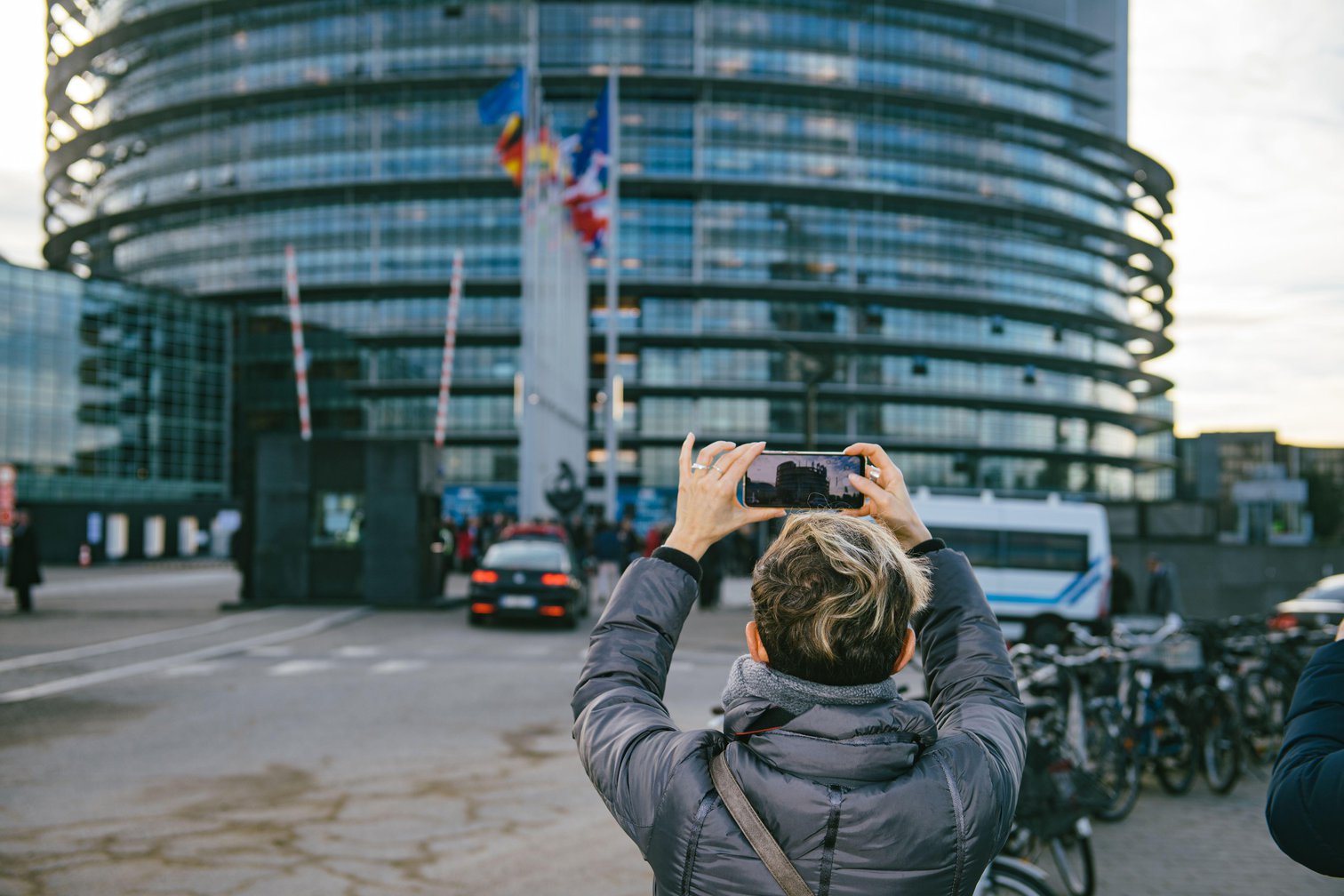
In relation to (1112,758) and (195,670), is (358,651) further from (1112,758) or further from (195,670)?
(1112,758)

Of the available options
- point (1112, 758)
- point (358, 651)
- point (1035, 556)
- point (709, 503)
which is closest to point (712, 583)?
point (1035, 556)

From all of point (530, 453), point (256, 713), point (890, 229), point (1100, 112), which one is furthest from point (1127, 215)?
point (256, 713)

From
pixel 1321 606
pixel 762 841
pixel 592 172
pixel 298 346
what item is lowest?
pixel 1321 606

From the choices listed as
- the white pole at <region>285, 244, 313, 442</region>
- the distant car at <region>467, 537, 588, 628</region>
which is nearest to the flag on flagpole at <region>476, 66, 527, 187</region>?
the white pole at <region>285, 244, 313, 442</region>

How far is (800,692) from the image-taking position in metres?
1.68

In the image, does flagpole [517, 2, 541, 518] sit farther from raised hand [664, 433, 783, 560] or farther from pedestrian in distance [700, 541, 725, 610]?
raised hand [664, 433, 783, 560]

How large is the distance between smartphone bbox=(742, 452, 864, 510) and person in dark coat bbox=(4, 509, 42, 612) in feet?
65.6

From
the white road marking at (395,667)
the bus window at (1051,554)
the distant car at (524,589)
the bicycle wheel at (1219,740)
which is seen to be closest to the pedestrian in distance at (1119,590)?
the bus window at (1051,554)

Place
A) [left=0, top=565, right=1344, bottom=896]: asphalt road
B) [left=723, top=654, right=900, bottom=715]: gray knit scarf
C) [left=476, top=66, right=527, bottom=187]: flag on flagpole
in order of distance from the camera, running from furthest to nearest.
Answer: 1. [left=476, top=66, right=527, bottom=187]: flag on flagpole
2. [left=0, top=565, right=1344, bottom=896]: asphalt road
3. [left=723, top=654, right=900, bottom=715]: gray knit scarf

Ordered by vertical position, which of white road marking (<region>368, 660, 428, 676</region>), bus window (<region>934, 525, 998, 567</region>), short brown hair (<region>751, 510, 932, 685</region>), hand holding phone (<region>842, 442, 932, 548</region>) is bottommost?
white road marking (<region>368, 660, 428, 676</region>)

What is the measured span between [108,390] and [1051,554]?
148ft

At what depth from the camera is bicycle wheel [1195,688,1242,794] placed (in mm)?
7926

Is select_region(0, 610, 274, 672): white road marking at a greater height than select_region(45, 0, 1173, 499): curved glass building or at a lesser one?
lesser

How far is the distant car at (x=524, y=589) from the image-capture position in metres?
Answer: 17.6
